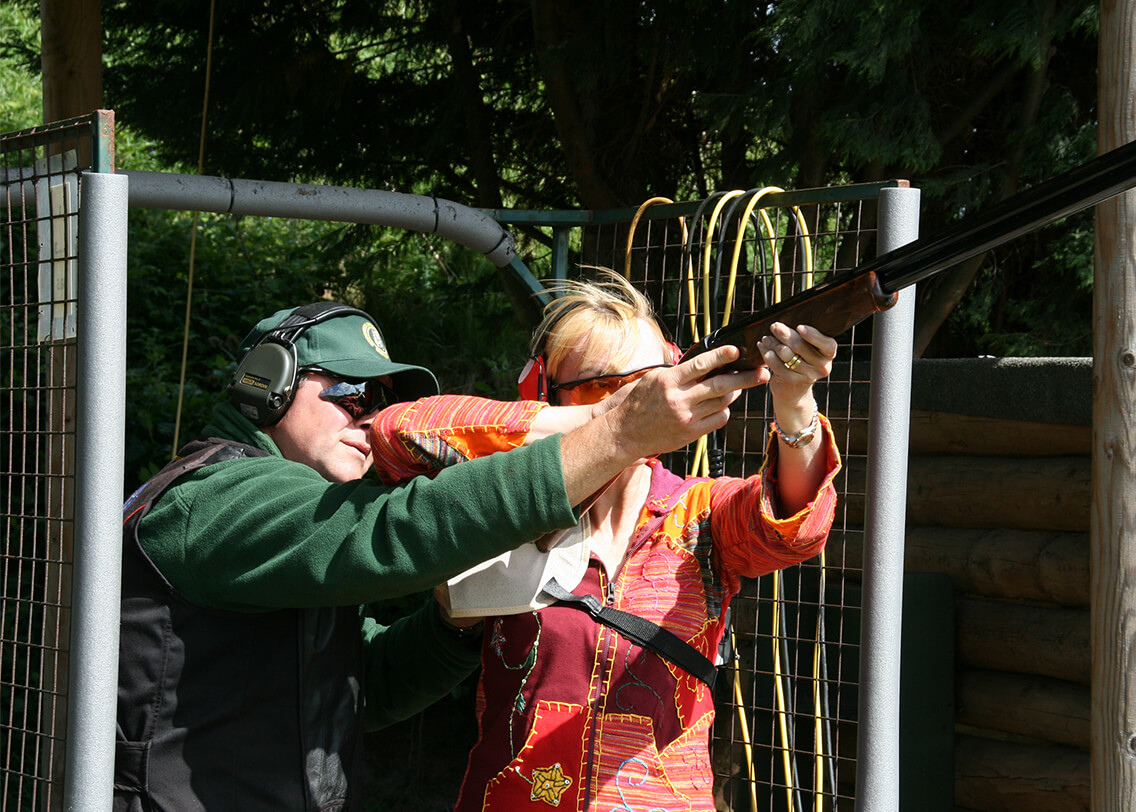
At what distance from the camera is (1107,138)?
256 cm

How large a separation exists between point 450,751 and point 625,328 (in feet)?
13.3

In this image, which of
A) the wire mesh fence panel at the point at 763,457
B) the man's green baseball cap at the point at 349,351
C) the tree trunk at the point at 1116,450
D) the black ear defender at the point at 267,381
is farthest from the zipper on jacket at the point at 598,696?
the tree trunk at the point at 1116,450

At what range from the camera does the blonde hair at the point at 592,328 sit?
1.84 metres

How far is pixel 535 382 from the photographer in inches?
75.4

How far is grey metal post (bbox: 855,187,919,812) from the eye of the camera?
1.93m

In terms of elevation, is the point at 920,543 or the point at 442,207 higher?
the point at 442,207

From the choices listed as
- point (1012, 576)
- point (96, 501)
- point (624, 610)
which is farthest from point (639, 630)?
point (1012, 576)

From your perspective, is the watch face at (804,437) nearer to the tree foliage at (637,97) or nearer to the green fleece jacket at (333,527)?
the green fleece jacket at (333,527)

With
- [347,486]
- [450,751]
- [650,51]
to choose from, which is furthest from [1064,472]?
[450,751]

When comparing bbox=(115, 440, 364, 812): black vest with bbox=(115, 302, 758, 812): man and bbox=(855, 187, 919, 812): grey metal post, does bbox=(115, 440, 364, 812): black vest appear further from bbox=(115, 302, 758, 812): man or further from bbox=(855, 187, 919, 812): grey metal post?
bbox=(855, 187, 919, 812): grey metal post

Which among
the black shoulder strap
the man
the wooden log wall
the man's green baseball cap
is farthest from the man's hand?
the wooden log wall

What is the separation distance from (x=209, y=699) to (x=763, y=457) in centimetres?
112

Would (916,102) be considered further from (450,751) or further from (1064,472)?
(450,751)

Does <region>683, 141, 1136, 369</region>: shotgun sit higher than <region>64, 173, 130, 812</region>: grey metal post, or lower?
higher
